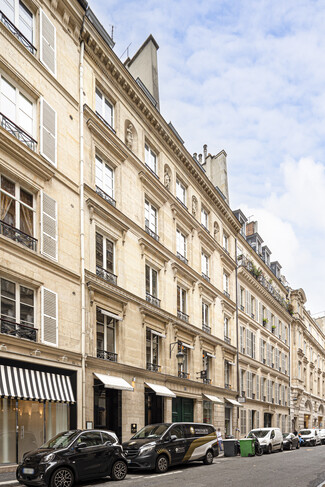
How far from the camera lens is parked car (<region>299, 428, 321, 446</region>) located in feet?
132

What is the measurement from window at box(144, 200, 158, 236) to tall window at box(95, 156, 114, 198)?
11.3 ft

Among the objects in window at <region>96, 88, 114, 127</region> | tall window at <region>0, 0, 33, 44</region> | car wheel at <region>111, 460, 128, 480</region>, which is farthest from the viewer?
window at <region>96, 88, 114, 127</region>

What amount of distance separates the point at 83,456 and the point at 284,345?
44332mm

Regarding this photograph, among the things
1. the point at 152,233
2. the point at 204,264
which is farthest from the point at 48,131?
the point at 204,264

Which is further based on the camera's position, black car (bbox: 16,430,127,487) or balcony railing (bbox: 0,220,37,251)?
balcony railing (bbox: 0,220,37,251)

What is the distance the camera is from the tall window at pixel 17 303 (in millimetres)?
16531

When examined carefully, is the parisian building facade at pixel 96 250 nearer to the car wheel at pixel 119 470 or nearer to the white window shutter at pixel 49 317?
the white window shutter at pixel 49 317

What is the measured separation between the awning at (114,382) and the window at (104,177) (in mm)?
7546

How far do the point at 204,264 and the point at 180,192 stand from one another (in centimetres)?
547

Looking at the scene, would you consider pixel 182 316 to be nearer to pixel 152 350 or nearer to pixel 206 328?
pixel 206 328

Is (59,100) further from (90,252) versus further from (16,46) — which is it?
(90,252)

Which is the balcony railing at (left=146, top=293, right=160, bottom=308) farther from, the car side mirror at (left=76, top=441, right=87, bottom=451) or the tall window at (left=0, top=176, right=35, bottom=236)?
the car side mirror at (left=76, top=441, right=87, bottom=451)

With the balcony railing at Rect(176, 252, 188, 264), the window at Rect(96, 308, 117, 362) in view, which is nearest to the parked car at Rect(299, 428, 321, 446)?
the balcony railing at Rect(176, 252, 188, 264)

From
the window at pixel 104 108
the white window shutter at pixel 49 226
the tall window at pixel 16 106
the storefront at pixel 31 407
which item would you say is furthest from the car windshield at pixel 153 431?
the window at pixel 104 108
